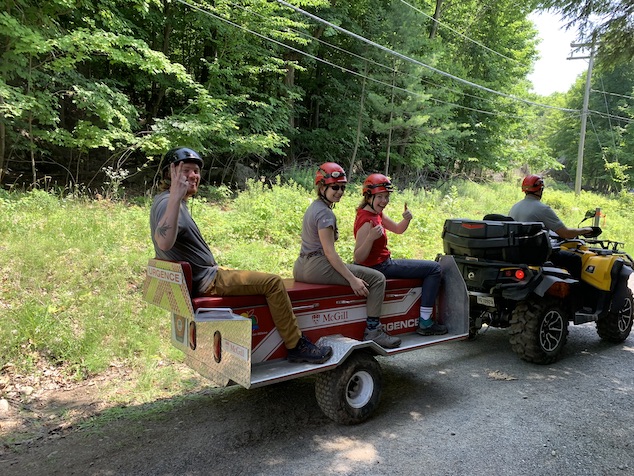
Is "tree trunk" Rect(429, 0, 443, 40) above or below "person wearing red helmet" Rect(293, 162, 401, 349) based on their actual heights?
above

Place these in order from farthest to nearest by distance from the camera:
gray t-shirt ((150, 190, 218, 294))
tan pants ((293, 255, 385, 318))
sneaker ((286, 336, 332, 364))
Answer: tan pants ((293, 255, 385, 318)) < sneaker ((286, 336, 332, 364)) < gray t-shirt ((150, 190, 218, 294))

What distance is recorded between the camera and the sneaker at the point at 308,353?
351 cm

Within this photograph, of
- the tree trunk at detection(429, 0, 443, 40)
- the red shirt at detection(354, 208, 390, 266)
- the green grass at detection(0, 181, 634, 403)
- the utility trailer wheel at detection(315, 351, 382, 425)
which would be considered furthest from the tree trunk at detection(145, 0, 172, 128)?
the tree trunk at detection(429, 0, 443, 40)

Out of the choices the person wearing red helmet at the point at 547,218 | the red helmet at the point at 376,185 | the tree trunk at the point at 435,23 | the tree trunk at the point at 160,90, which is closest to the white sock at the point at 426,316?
the red helmet at the point at 376,185

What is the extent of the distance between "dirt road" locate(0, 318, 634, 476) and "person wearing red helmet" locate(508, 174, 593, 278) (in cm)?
154

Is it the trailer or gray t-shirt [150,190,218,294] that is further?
gray t-shirt [150,190,218,294]

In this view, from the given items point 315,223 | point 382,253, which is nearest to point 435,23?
point 382,253

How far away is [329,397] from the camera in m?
3.58

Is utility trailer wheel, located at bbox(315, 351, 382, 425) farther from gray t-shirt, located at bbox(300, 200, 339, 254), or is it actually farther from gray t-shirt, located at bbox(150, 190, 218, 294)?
gray t-shirt, located at bbox(150, 190, 218, 294)

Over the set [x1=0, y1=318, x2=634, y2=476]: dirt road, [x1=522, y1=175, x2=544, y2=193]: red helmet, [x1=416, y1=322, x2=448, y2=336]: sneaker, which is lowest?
[x1=0, y1=318, x2=634, y2=476]: dirt road

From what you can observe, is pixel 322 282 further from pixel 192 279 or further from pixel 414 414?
pixel 414 414

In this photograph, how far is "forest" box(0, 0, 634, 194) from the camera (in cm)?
881

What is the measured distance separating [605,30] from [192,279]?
6209 millimetres

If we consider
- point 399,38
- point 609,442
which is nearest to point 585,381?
point 609,442
